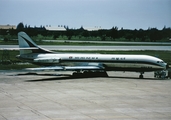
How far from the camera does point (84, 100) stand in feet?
93.4

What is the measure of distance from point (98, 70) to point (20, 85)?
1426 centimetres

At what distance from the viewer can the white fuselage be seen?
4500 centimetres

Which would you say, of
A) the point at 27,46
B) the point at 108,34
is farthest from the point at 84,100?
the point at 108,34

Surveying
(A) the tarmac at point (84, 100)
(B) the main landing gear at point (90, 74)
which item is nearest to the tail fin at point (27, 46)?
(B) the main landing gear at point (90, 74)

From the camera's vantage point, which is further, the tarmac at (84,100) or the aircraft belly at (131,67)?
the aircraft belly at (131,67)

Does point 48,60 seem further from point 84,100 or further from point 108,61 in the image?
point 84,100

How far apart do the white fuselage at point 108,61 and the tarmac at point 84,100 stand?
195 inches

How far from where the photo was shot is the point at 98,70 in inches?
1887

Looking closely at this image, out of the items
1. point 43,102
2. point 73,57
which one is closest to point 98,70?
point 73,57

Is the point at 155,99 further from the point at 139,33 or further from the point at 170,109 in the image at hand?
the point at 139,33

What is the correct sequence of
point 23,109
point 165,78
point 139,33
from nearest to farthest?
point 23,109
point 165,78
point 139,33

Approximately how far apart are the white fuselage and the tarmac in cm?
495

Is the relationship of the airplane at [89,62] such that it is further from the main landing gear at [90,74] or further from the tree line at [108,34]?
the tree line at [108,34]

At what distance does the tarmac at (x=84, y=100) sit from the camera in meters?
22.8
